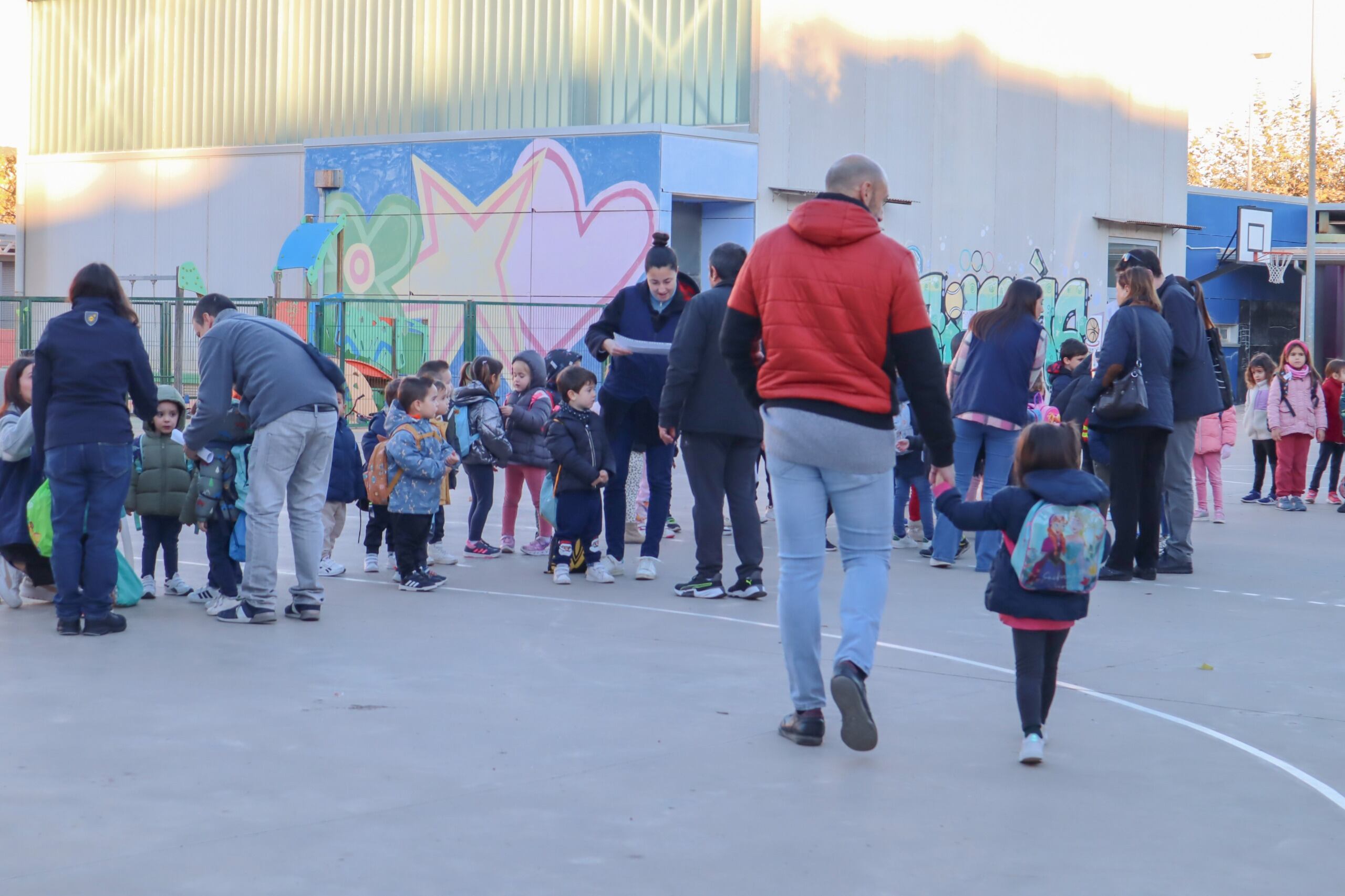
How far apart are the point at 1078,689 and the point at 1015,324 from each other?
374cm

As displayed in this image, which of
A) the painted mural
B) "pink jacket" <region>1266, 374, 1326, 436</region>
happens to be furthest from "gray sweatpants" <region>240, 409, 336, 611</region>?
the painted mural

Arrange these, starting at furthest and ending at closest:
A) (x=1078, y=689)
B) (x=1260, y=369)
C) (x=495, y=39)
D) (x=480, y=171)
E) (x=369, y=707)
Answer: (x=495, y=39) < (x=480, y=171) < (x=1260, y=369) < (x=1078, y=689) < (x=369, y=707)

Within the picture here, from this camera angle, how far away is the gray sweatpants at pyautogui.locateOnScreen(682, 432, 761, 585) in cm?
887

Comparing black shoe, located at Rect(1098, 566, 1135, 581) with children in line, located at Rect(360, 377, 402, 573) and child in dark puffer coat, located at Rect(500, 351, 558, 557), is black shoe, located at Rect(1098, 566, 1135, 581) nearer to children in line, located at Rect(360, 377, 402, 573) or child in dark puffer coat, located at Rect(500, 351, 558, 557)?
child in dark puffer coat, located at Rect(500, 351, 558, 557)

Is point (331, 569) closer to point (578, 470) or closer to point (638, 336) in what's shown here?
point (578, 470)

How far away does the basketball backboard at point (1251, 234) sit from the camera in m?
37.7

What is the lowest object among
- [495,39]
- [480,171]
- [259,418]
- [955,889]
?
[955,889]

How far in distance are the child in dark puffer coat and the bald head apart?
5516 mm

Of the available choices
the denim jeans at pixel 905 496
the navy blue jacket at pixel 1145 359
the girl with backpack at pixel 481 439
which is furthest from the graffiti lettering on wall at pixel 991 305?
the girl with backpack at pixel 481 439

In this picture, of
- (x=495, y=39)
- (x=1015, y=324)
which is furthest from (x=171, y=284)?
(x=1015, y=324)

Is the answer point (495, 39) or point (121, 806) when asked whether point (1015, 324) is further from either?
point (495, 39)

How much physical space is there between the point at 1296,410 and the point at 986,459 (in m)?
6.23

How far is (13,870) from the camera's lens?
4160mm

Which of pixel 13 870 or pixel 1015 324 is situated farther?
pixel 1015 324
